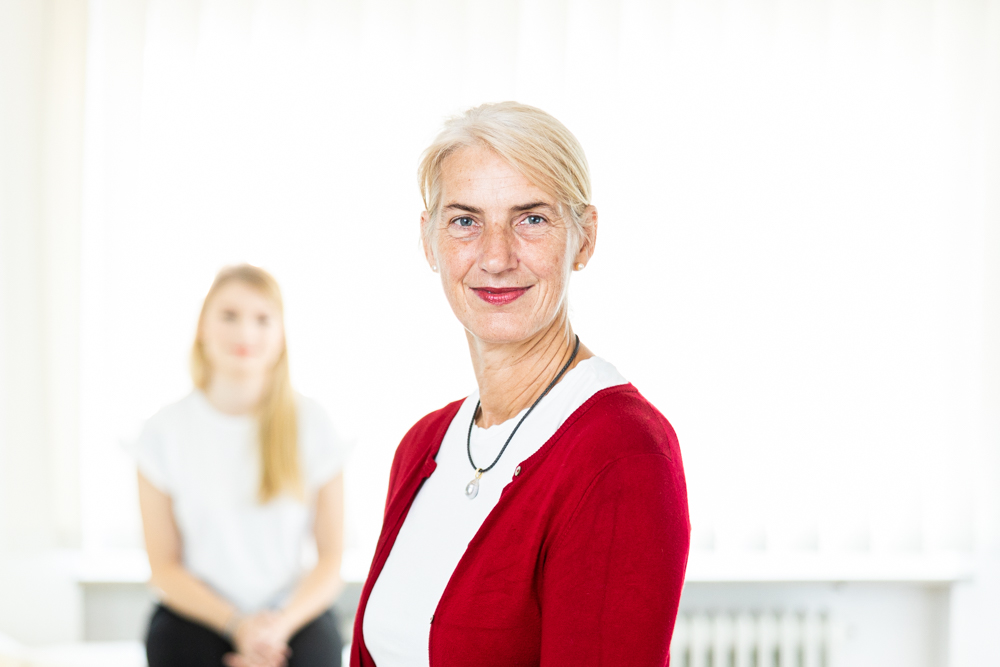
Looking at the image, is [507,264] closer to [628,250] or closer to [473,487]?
[473,487]

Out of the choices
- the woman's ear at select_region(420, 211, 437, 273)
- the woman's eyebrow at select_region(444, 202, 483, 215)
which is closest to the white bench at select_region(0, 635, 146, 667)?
the woman's ear at select_region(420, 211, 437, 273)

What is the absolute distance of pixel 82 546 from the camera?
259 cm

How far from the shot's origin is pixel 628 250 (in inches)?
102

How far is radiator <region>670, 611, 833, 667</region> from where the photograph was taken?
2562 millimetres

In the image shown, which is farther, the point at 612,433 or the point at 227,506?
the point at 227,506

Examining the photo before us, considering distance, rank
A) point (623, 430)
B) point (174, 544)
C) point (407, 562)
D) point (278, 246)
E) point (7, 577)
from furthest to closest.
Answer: point (278, 246), point (7, 577), point (174, 544), point (407, 562), point (623, 430)

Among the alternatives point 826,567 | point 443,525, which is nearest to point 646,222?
point 826,567

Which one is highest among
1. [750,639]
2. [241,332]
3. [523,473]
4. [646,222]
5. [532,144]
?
[646,222]

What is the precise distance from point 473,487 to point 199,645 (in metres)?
1.39

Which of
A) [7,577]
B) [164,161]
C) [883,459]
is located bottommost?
[7,577]

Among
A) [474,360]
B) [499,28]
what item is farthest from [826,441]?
[474,360]

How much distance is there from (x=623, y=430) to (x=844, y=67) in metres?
2.39

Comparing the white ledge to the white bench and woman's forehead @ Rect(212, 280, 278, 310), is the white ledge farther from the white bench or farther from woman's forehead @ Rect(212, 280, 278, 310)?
the white bench

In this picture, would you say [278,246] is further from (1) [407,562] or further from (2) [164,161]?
(1) [407,562]
